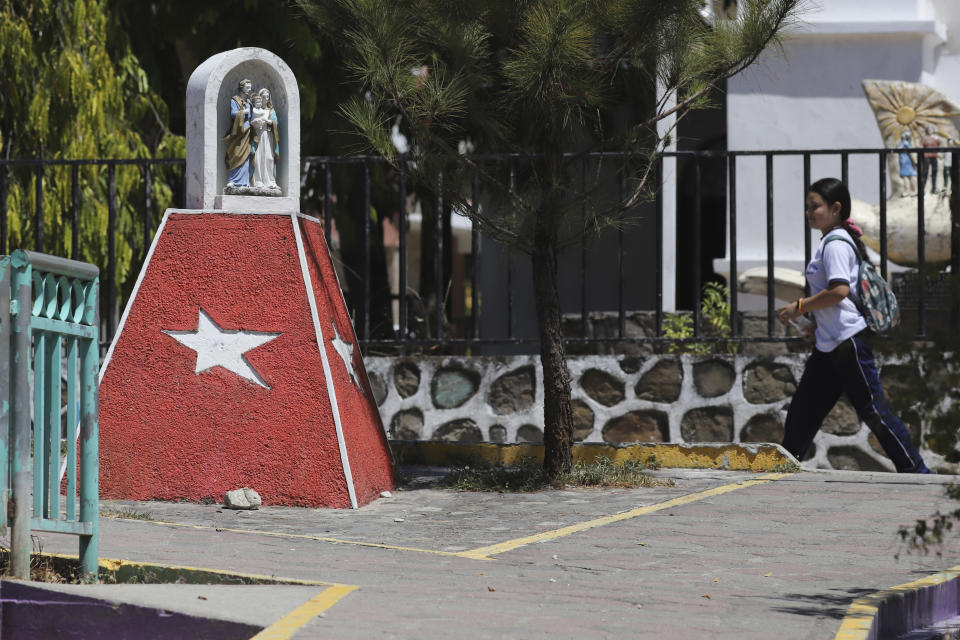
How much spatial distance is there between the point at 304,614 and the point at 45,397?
4.00 feet

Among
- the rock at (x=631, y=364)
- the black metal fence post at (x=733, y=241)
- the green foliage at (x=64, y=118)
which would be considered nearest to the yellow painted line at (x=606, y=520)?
the black metal fence post at (x=733, y=241)

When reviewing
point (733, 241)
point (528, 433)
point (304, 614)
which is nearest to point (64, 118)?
point (528, 433)

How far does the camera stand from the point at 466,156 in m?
7.75

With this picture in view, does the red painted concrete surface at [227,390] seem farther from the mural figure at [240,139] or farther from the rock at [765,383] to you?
the rock at [765,383]

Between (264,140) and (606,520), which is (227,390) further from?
(606,520)

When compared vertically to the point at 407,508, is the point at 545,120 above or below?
above

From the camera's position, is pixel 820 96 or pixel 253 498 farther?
pixel 820 96

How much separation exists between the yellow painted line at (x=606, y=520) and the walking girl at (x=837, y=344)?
0.48 meters

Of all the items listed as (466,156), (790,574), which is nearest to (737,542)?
(790,574)

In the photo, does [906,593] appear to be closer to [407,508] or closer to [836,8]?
[407,508]

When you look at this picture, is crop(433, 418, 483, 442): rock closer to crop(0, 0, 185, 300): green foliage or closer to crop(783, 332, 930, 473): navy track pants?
crop(783, 332, 930, 473): navy track pants

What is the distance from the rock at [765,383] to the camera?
8.87 m

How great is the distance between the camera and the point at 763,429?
29.3 ft

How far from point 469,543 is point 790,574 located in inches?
52.3
